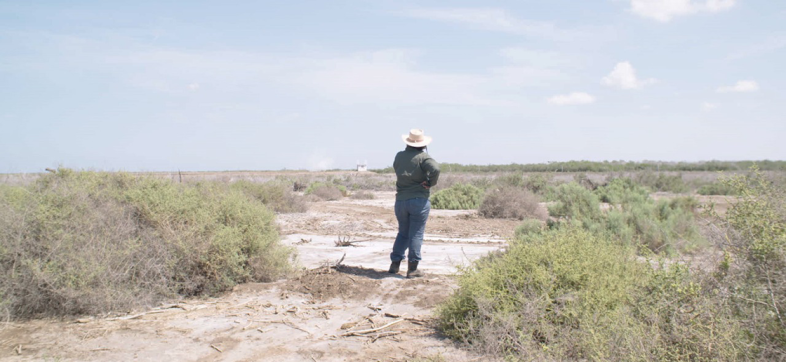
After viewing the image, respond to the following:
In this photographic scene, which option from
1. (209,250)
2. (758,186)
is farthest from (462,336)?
(209,250)

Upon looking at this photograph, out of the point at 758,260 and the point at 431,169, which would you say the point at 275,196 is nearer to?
the point at 431,169

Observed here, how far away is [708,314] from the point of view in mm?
3740

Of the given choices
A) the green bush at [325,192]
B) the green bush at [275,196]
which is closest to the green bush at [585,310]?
the green bush at [275,196]

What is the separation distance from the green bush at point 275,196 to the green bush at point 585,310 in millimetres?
13439

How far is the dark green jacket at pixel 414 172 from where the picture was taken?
752 cm

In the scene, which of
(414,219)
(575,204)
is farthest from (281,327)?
(575,204)

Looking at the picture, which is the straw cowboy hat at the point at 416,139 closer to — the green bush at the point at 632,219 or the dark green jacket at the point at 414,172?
the dark green jacket at the point at 414,172

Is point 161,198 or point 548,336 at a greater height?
point 161,198

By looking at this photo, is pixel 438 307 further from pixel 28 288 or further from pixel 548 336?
pixel 28 288

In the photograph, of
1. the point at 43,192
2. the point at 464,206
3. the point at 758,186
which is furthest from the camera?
the point at 464,206

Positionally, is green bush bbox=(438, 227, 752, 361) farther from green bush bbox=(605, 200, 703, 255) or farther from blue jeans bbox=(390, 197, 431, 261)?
green bush bbox=(605, 200, 703, 255)

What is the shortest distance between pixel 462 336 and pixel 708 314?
1.95m

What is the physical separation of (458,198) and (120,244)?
54.4 feet

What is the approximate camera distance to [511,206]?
58.1 feet
